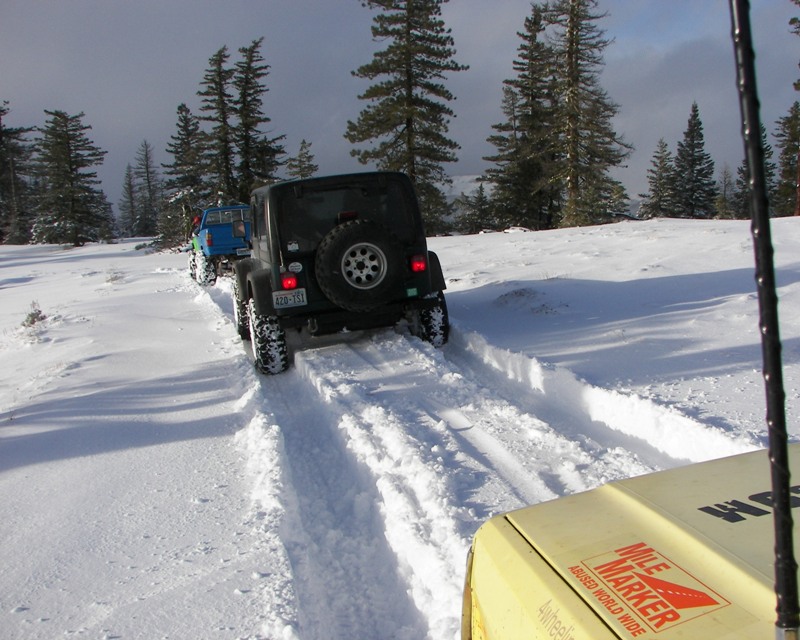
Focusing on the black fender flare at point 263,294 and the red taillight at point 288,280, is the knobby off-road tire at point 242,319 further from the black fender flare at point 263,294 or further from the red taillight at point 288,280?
the red taillight at point 288,280

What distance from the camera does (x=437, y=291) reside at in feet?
24.0

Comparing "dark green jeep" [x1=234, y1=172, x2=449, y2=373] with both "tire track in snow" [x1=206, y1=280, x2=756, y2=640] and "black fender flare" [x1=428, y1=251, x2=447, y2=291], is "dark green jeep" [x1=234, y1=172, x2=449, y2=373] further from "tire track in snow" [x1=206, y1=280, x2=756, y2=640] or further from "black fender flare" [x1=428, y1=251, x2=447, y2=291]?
"tire track in snow" [x1=206, y1=280, x2=756, y2=640]

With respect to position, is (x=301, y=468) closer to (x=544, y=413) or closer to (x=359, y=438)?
(x=359, y=438)

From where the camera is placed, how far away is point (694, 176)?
51062 millimetres

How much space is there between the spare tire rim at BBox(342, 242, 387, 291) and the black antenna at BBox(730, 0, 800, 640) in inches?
222

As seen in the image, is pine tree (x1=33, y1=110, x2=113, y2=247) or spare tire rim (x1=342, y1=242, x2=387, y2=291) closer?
spare tire rim (x1=342, y1=242, x2=387, y2=291)

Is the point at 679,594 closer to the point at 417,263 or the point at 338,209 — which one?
the point at 417,263

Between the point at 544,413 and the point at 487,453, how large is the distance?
3.67 feet

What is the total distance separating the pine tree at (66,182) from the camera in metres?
46.1

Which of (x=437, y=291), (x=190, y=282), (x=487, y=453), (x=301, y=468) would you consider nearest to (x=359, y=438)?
(x=301, y=468)

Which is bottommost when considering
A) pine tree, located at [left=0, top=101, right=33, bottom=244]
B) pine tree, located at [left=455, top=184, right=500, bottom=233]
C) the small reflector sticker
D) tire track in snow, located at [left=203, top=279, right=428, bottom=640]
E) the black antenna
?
tire track in snow, located at [left=203, top=279, right=428, bottom=640]

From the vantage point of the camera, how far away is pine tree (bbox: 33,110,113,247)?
46.1 m

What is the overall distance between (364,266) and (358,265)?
70mm

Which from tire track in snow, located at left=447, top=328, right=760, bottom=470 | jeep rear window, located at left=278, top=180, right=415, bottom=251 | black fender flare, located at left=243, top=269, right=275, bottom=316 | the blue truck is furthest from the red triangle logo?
the blue truck
